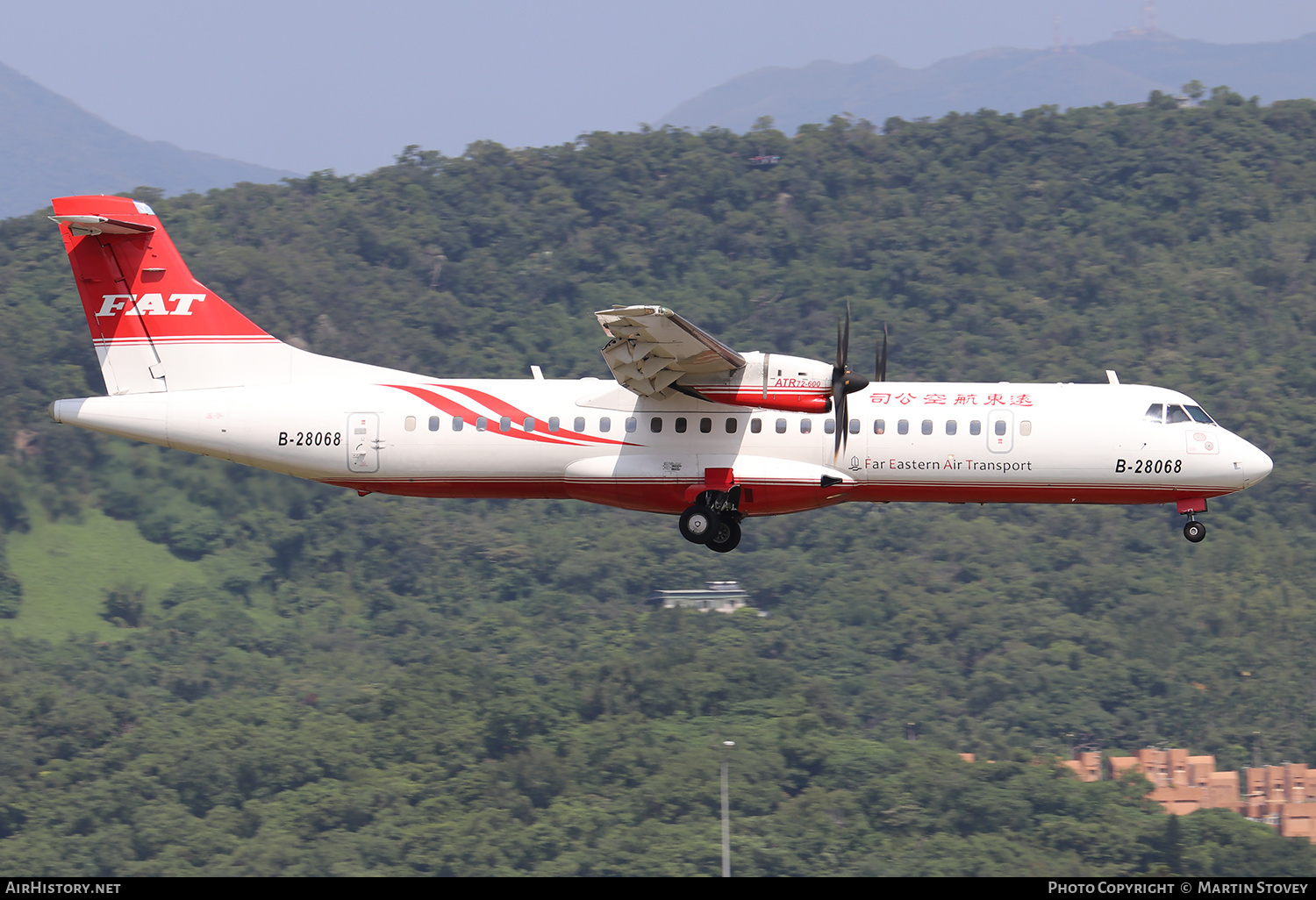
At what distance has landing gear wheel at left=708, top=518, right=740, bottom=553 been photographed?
27.2 metres

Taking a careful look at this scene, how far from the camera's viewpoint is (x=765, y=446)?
2714 cm

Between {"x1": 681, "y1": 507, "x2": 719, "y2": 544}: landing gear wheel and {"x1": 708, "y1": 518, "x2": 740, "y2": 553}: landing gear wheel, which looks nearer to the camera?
{"x1": 681, "y1": 507, "x2": 719, "y2": 544}: landing gear wheel

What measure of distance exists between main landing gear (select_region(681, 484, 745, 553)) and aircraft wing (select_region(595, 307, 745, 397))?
6.66ft

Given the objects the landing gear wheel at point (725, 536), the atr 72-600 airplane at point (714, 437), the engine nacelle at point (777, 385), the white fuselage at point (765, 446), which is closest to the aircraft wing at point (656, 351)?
→ the atr 72-600 airplane at point (714, 437)

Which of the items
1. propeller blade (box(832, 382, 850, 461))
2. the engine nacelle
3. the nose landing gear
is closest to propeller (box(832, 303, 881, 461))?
propeller blade (box(832, 382, 850, 461))

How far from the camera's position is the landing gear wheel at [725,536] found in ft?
89.2

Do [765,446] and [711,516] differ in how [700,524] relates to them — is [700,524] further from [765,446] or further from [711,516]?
[765,446]

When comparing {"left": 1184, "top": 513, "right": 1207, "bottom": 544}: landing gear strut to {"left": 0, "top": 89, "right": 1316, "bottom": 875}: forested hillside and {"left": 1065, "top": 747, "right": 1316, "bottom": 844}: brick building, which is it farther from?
{"left": 1065, "top": 747, "right": 1316, "bottom": 844}: brick building

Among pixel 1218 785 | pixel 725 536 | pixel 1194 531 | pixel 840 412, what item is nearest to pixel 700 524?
pixel 725 536

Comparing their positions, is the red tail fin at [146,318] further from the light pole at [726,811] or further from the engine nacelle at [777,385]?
the light pole at [726,811]

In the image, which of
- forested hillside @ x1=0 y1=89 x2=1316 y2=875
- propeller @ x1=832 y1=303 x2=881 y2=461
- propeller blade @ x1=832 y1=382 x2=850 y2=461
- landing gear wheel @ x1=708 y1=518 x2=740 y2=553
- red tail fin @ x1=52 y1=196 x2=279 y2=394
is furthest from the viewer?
forested hillside @ x1=0 y1=89 x2=1316 y2=875

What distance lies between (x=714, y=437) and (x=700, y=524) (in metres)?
1.55
